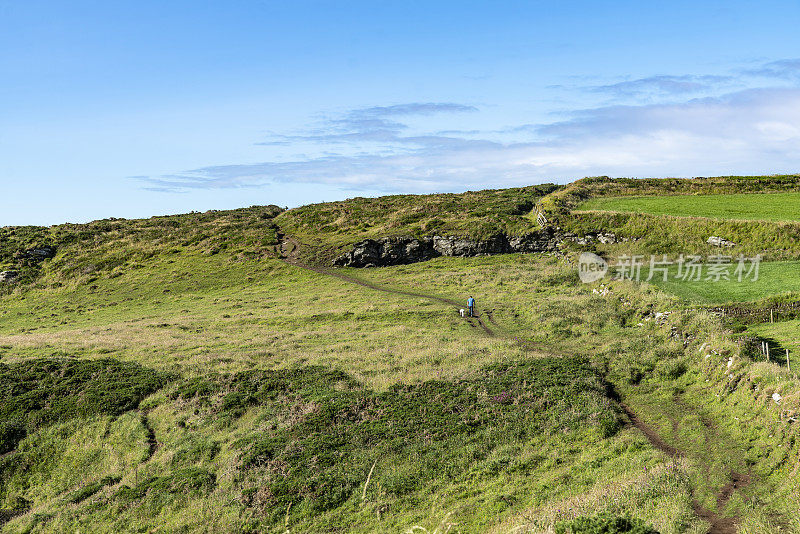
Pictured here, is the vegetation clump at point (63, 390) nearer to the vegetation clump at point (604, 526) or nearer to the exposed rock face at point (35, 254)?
the vegetation clump at point (604, 526)

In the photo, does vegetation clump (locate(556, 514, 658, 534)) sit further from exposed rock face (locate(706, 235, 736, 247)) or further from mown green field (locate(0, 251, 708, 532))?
exposed rock face (locate(706, 235, 736, 247))

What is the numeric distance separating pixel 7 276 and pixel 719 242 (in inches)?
3965

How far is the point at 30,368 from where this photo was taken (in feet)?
116

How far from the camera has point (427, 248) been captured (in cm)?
7469

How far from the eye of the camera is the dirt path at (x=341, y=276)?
43484 millimetres

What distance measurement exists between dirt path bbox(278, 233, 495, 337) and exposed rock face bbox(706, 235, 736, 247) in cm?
2874

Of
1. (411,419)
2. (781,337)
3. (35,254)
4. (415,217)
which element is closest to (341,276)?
(415,217)

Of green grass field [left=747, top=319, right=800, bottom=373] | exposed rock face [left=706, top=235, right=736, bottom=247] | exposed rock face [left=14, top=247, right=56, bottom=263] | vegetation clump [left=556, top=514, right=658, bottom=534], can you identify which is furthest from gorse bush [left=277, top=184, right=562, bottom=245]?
A: vegetation clump [left=556, top=514, right=658, bottom=534]

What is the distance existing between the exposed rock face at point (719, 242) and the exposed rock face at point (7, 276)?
9909cm

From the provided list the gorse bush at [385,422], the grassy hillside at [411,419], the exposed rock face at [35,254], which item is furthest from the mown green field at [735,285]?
the exposed rock face at [35,254]

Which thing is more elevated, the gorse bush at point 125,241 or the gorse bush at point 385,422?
the gorse bush at point 125,241

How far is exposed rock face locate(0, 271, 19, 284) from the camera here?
80062 millimetres

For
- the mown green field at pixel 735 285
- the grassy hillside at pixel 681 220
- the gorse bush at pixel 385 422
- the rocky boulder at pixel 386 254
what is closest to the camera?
the gorse bush at pixel 385 422

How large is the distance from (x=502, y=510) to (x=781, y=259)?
145 feet
